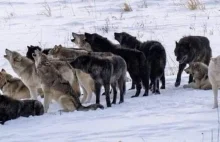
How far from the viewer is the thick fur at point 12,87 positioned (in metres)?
12.0

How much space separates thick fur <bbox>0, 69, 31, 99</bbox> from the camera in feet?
39.4

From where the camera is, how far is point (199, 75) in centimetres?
1191

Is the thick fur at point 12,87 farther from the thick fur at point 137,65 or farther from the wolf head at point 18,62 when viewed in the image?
the thick fur at point 137,65

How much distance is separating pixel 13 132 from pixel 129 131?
167 cm

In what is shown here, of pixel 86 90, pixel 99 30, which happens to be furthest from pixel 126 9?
pixel 86 90

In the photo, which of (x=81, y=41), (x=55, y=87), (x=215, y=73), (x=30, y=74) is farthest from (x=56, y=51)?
(x=215, y=73)

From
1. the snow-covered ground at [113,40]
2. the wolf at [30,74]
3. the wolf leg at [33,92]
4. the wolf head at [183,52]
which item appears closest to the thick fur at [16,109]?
the snow-covered ground at [113,40]

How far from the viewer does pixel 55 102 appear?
11.4 meters

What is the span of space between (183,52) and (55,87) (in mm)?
3444

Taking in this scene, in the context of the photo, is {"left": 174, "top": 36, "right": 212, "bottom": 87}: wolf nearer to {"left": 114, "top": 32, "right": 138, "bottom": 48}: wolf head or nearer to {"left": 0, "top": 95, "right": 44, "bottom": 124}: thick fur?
{"left": 114, "top": 32, "right": 138, "bottom": 48}: wolf head

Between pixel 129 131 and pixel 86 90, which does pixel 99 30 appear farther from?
pixel 129 131

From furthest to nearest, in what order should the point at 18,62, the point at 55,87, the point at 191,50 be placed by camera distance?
the point at 191,50, the point at 18,62, the point at 55,87

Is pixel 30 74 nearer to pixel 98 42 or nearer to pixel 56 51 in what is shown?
pixel 56 51

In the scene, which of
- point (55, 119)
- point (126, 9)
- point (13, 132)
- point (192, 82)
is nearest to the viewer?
point (13, 132)
